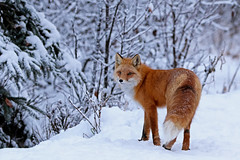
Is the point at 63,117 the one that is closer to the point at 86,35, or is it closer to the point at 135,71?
the point at 135,71

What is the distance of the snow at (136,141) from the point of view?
3008mm

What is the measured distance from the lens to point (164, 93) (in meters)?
4.05

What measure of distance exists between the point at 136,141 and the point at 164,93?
0.77m

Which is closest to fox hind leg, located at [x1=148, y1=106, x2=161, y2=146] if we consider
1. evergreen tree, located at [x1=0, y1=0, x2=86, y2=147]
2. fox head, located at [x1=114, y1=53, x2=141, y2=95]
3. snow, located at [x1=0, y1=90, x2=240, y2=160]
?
snow, located at [x1=0, y1=90, x2=240, y2=160]

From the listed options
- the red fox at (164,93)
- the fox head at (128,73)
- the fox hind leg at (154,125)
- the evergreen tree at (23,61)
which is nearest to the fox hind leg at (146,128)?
the red fox at (164,93)

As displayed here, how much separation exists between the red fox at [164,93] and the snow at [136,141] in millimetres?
292

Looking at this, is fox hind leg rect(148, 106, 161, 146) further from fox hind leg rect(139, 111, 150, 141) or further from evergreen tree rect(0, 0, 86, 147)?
evergreen tree rect(0, 0, 86, 147)

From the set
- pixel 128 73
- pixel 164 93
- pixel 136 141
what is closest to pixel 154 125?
pixel 136 141

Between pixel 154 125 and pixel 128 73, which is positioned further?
pixel 128 73

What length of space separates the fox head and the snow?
2.41ft

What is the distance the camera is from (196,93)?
3.61m

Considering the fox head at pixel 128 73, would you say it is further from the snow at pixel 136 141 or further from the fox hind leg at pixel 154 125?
the snow at pixel 136 141

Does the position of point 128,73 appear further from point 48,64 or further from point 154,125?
point 48,64

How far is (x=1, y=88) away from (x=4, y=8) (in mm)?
1375
